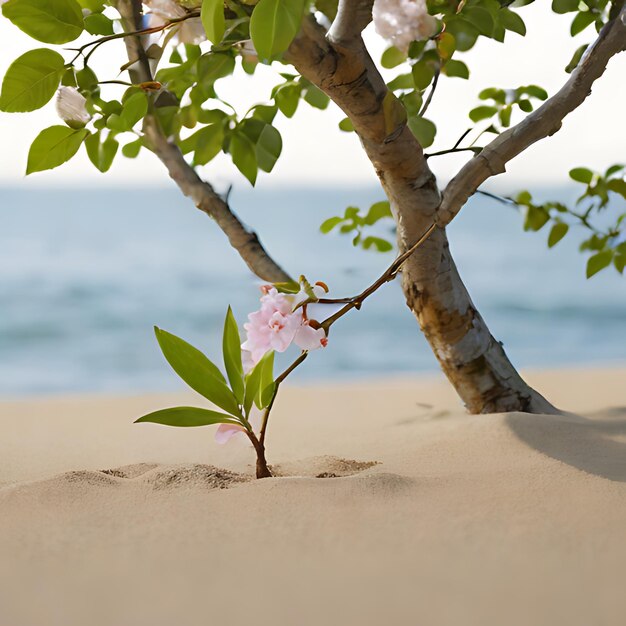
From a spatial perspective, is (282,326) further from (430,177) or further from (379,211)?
(379,211)

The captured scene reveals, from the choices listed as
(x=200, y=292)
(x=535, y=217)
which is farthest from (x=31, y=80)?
(x=200, y=292)

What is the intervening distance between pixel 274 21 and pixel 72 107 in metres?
0.41

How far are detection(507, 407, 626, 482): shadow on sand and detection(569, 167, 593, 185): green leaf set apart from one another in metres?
0.41

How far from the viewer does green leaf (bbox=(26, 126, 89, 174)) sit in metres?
0.88

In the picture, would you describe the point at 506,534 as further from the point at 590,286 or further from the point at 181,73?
the point at 590,286

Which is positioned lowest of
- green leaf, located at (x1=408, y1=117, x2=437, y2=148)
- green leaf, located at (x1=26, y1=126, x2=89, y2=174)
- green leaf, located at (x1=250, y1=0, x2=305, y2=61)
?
green leaf, located at (x1=250, y1=0, x2=305, y2=61)

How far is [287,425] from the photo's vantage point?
54.2 inches

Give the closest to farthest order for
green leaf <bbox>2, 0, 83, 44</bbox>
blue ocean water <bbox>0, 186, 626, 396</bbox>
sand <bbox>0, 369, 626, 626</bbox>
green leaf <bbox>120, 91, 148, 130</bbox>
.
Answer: sand <bbox>0, 369, 626, 626</bbox> → green leaf <bbox>2, 0, 83, 44</bbox> → green leaf <bbox>120, 91, 148, 130</bbox> → blue ocean water <bbox>0, 186, 626, 396</bbox>

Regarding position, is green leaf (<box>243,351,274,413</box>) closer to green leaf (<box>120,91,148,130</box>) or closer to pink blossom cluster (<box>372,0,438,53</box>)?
green leaf (<box>120,91,148,130</box>)

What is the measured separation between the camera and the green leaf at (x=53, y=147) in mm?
883

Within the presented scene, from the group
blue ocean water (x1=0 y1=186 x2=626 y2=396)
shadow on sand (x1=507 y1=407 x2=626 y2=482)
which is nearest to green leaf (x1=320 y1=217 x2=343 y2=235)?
shadow on sand (x1=507 y1=407 x2=626 y2=482)

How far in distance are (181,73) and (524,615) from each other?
746 mm

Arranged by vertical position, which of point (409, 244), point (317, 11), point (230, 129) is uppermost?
point (317, 11)

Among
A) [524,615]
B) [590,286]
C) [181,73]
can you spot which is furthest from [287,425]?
[590,286]
